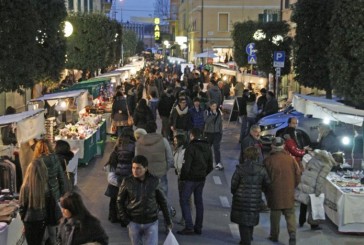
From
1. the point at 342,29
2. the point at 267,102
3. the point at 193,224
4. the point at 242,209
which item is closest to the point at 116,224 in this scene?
the point at 193,224

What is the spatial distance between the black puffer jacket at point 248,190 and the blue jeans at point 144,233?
1956 mm

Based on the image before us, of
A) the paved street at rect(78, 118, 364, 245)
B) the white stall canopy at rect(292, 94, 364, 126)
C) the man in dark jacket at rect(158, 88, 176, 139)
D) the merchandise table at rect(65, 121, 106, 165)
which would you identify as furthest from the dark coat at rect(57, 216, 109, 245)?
the man in dark jacket at rect(158, 88, 176, 139)

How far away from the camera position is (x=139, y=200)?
270 inches

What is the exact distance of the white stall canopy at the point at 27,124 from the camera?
10117mm

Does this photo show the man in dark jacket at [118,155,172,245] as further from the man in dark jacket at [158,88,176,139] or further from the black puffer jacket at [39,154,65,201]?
the man in dark jacket at [158,88,176,139]

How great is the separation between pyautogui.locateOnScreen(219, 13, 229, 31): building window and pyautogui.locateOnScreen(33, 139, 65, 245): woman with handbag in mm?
56824

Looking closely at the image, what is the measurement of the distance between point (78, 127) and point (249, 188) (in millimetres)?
8922

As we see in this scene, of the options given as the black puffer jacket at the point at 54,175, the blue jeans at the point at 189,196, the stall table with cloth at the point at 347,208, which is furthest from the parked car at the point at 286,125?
the black puffer jacket at the point at 54,175

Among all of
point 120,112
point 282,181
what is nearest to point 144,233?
point 282,181

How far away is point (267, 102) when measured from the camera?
20.5 m

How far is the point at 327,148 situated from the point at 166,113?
6.73 meters

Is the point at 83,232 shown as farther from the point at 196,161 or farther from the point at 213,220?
the point at 213,220

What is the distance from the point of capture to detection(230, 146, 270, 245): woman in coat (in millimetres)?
8586

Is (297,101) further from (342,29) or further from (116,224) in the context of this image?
(116,224)
